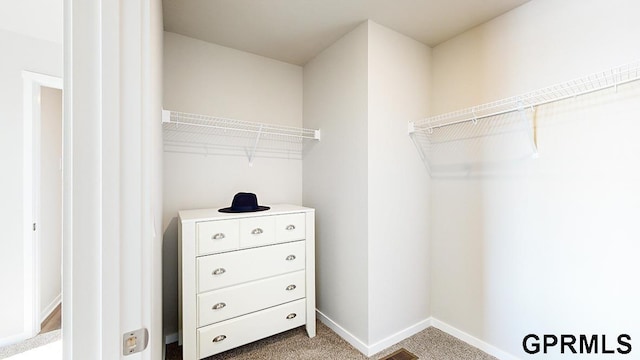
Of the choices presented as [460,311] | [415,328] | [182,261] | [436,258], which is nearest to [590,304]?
[460,311]

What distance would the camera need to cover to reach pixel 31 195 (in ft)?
6.37

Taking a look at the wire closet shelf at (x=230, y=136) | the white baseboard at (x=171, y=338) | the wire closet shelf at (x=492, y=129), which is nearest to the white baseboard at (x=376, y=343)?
the white baseboard at (x=171, y=338)

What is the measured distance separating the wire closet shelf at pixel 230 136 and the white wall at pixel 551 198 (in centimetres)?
A: 138

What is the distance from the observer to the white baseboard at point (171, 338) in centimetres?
202

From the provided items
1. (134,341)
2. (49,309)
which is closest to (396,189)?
(134,341)

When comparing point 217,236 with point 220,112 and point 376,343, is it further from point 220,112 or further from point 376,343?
point 376,343

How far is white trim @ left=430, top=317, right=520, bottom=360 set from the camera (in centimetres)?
184

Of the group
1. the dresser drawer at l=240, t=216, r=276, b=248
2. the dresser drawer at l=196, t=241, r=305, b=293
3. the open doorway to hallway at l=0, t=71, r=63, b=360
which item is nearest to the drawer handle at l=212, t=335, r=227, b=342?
the dresser drawer at l=196, t=241, r=305, b=293

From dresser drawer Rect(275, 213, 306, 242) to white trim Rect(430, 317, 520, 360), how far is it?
136 cm

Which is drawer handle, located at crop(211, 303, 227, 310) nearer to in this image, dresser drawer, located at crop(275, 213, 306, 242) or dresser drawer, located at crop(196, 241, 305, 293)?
dresser drawer, located at crop(196, 241, 305, 293)

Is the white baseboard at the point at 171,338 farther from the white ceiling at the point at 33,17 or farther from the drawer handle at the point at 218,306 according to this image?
the white ceiling at the point at 33,17

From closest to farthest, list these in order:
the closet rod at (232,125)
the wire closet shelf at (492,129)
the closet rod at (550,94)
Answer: the closet rod at (550,94)
the wire closet shelf at (492,129)
the closet rod at (232,125)

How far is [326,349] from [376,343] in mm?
365

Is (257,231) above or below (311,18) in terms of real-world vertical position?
below
